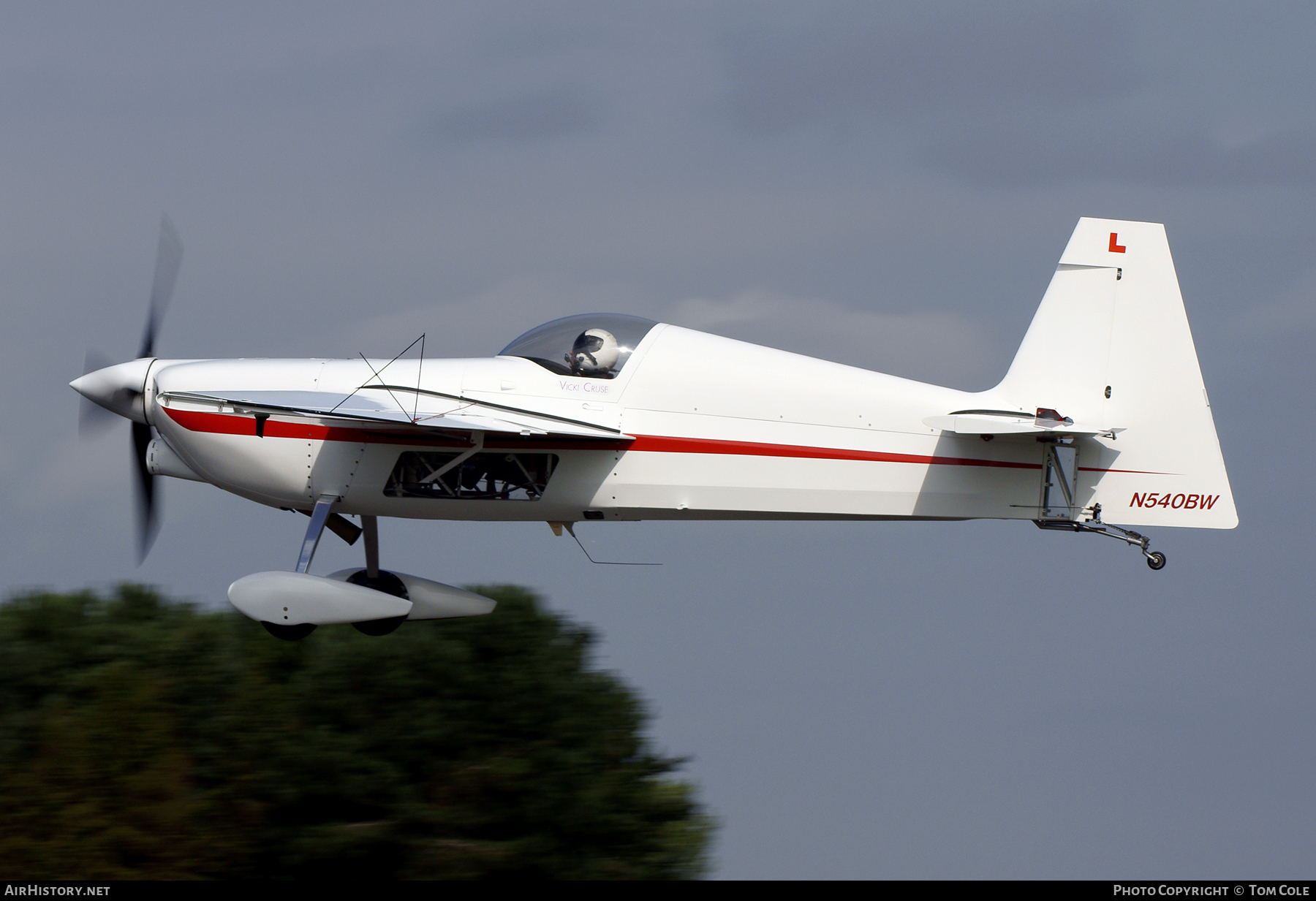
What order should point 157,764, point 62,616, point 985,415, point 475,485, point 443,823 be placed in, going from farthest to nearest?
point 62,616 → point 443,823 → point 157,764 → point 475,485 → point 985,415

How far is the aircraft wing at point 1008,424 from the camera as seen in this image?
9039 mm

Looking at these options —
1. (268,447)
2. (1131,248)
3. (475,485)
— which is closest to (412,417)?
(475,485)

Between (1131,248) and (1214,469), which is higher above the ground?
(1131,248)

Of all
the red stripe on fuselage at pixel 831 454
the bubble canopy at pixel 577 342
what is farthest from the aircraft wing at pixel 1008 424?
the bubble canopy at pixel 577 342

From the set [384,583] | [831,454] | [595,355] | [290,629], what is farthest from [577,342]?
[290,629]

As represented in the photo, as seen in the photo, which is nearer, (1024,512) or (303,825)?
(1024,512)

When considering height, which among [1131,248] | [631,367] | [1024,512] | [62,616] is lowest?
[1024,512]

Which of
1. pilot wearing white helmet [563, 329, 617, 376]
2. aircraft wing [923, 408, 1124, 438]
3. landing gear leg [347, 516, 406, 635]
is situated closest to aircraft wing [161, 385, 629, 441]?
pilot wearing white helmet [563, 329, 617, 376]

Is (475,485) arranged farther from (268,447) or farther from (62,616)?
(62,616)

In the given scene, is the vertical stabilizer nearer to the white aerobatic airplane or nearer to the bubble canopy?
the white aerobatic airplane

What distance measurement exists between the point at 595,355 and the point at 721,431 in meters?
1.18

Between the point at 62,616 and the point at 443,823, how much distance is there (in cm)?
1101

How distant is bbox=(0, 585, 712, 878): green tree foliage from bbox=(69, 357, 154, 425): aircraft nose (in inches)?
512

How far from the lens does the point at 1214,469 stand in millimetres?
9492
